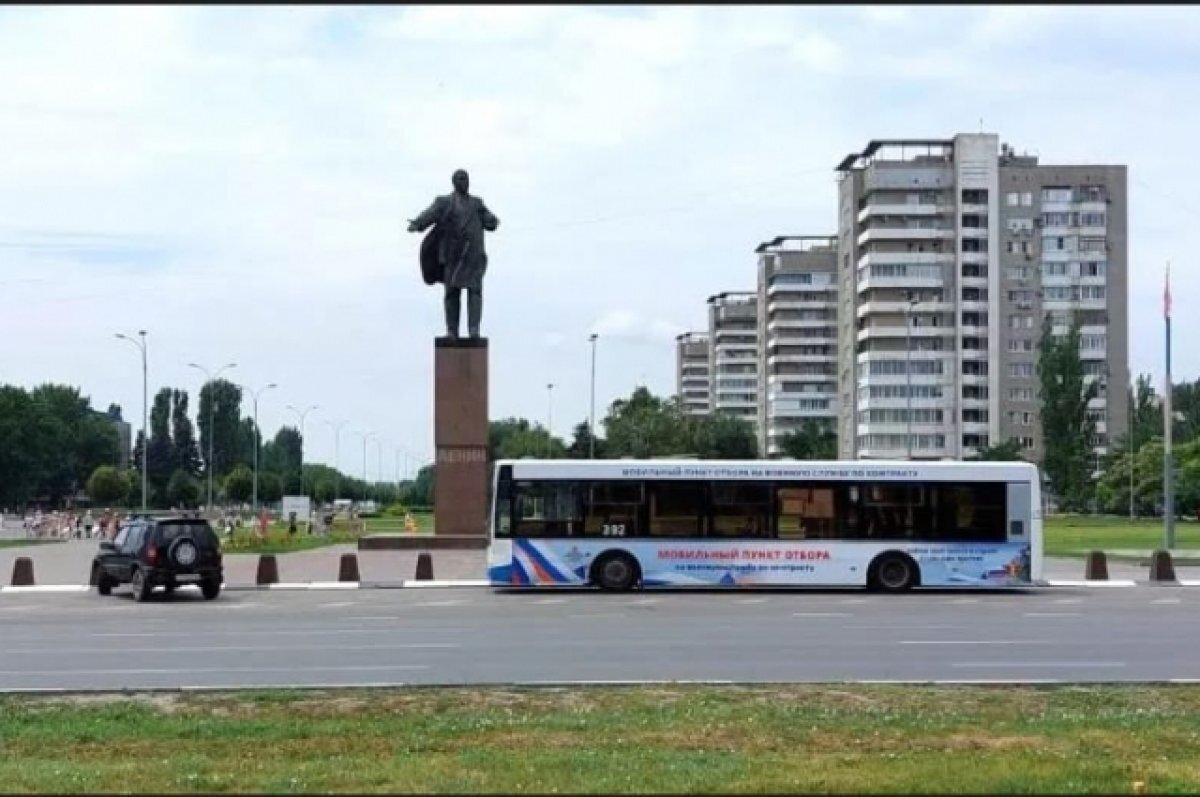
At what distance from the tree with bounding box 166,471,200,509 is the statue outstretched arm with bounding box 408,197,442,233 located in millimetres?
96637

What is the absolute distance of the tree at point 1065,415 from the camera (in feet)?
351

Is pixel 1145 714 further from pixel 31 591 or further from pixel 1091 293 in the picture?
pixel 1091 293

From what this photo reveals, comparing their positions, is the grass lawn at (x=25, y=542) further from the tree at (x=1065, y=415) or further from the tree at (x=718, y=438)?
the tree at (x=1065, y=415)

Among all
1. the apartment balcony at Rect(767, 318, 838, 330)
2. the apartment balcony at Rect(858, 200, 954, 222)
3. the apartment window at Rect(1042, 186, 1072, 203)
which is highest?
the apartment window at Rect(1042, 186, 1072, 203)

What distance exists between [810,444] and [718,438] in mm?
9153

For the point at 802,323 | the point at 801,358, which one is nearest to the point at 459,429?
the point at 802,323

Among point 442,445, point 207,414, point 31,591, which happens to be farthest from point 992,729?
point 207,414

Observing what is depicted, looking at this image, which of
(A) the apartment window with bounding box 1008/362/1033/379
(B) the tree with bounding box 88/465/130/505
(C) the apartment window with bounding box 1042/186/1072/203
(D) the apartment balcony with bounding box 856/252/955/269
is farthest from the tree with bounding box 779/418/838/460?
Result: (B) the tree with bounding box 88/465/130/505

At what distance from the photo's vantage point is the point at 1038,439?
403 ft

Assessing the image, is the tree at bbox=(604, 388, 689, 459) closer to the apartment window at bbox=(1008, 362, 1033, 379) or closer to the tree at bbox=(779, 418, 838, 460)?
the tree at bbox=(779, 418, 838, 460)

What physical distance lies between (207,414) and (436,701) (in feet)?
499

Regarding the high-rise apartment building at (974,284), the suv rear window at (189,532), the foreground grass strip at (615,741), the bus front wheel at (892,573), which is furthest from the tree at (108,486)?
the foreground grass strip at (615,741)

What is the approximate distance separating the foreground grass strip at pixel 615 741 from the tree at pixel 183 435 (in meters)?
153

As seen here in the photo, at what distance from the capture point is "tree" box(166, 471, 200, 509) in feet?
456
